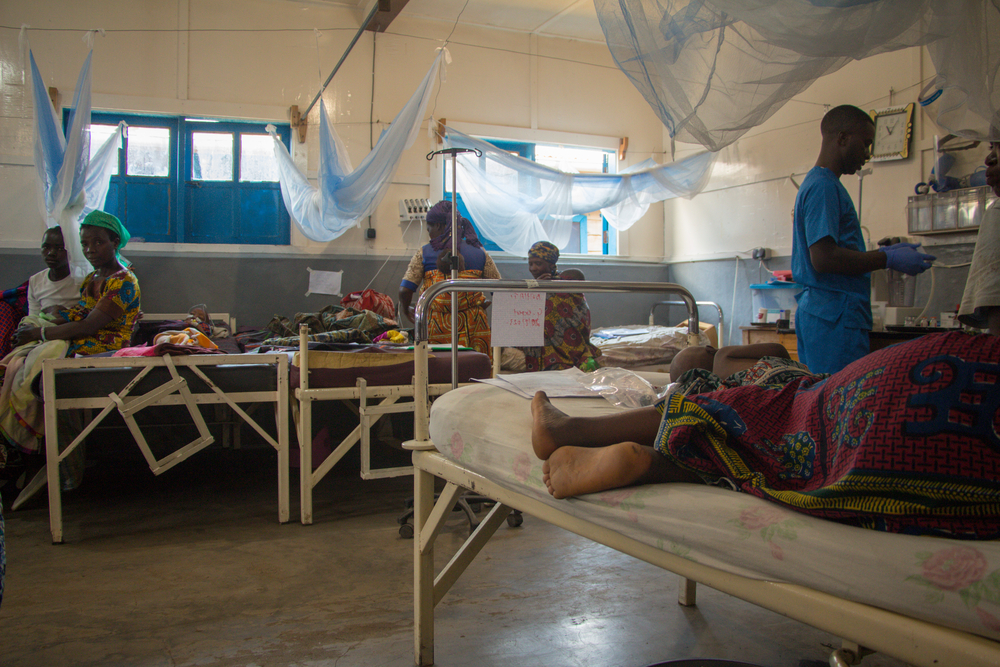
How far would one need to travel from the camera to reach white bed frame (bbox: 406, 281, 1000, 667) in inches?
28.7

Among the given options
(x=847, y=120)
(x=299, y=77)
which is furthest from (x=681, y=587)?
(x=299, y=77)

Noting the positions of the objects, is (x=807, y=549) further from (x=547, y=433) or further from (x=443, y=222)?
(x=443, y=222)

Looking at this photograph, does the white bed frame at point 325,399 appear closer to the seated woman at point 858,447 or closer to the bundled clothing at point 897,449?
the seated woman at point 858,447

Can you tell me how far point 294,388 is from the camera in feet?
10.1

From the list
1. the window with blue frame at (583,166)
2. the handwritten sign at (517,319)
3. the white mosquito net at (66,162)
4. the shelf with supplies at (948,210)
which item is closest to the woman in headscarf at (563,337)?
the handwritten sign at (517,319)

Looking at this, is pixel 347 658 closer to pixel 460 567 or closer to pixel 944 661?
pixel 460 567

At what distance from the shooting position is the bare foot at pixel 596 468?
1103mm

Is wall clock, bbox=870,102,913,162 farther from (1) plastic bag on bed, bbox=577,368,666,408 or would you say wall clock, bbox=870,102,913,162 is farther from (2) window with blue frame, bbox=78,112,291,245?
(2) window with blue frame, bbox=78,112,291,245

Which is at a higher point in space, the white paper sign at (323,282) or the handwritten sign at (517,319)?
the white paper sign at (323,282)

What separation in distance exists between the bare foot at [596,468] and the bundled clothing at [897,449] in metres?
0.09

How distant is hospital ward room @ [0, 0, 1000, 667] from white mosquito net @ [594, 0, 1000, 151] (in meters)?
0.01

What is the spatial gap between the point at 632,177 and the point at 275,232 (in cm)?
323

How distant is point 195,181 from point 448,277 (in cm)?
299

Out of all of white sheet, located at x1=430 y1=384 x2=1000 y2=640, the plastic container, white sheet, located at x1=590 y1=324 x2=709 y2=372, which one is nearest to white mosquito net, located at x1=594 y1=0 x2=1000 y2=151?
white sheet, located at x1=430 y1=384 x2=1000 y2=640
